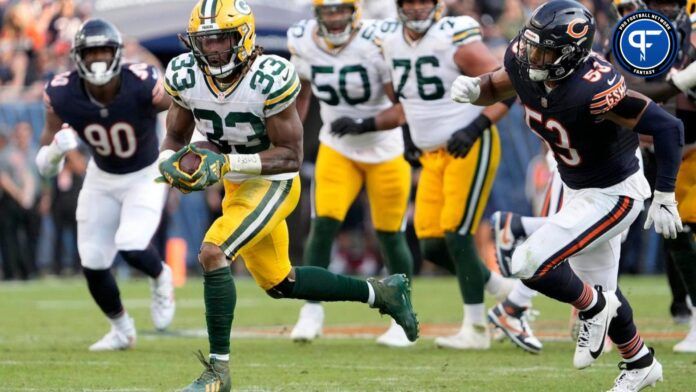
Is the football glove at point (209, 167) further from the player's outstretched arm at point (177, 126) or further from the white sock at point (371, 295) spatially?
the white sock at point (371, 295)

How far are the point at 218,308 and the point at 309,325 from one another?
2.67m

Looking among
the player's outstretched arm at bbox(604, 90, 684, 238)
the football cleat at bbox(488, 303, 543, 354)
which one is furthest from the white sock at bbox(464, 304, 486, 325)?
the player's outstretched arm at bbox(604, 90, 684, 238)

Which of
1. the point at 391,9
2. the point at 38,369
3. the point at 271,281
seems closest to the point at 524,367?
the point at 271,281

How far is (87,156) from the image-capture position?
1463 cm

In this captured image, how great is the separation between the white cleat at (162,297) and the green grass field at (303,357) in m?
0.16

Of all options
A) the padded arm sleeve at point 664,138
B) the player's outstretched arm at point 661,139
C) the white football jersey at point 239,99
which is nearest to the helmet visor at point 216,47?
the white football jersey at point 239,99

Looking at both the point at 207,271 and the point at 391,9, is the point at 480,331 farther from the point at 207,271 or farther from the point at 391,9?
the point at 391,9

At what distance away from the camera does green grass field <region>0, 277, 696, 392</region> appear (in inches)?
232

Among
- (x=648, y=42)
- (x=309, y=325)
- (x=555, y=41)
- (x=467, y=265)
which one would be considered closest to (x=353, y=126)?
(x=467, y=265)

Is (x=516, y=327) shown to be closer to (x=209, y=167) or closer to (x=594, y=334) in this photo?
(x=594, y=334)

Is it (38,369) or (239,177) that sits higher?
(239,177)

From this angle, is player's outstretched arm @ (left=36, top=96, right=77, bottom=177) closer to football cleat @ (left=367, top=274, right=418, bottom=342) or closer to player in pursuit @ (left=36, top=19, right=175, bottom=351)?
player in pursuit @ (left=36, top=19, right=175, bottom=351)

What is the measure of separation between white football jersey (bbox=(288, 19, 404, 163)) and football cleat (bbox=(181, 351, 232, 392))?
2.90m

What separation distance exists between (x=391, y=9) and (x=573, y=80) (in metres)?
9.39
